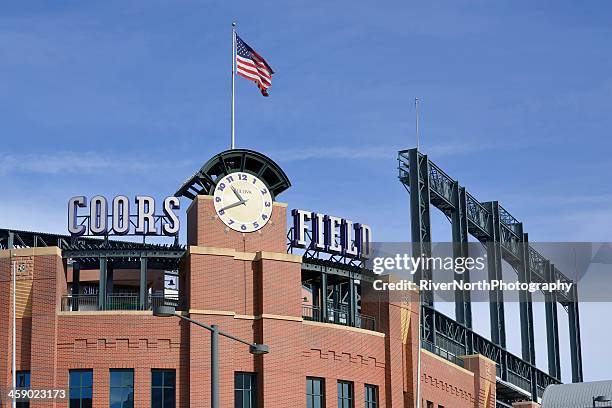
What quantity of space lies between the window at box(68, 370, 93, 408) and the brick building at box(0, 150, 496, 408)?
0.17ft

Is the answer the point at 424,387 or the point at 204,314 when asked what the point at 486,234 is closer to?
the point at 424,387

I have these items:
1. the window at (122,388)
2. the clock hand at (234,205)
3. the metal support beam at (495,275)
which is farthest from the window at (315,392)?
the metal support beam at (495,275)

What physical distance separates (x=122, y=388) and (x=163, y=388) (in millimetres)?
2048

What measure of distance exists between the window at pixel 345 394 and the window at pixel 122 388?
38.9ft

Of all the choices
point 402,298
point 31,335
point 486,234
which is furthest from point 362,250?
point 486,234

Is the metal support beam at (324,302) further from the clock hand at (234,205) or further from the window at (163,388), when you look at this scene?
the window at (163,388)

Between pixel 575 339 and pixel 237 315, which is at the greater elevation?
pixel 575 339

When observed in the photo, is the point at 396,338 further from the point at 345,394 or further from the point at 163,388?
the point at 163,388

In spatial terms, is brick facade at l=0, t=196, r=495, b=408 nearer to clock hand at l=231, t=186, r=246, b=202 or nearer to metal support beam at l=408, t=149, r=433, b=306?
clock hand at l=231, t=186, r=246, b=202

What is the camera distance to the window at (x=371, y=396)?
7169 centimetres

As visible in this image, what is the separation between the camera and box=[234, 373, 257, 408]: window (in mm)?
65625

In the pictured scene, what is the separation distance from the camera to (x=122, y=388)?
64625 millimetres

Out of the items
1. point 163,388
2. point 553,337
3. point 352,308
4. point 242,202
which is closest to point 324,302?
point 352,308

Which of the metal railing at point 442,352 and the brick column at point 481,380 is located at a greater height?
the metal railing at point 442,352
